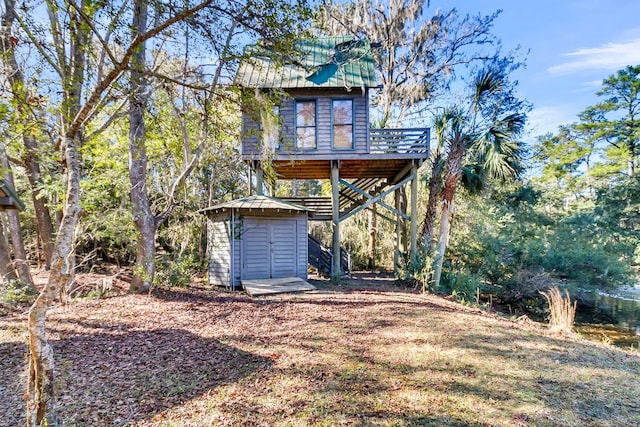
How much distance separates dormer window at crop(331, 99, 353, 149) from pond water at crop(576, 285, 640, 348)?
28.3ft

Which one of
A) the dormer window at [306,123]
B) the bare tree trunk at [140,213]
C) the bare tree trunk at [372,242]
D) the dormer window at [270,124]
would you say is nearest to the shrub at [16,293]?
the bare tree trunk at [140,213]

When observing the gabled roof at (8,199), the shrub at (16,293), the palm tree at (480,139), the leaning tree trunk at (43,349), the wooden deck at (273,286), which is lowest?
the wooden deck at (273,286)

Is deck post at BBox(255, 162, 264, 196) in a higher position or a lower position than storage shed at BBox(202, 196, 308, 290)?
higher

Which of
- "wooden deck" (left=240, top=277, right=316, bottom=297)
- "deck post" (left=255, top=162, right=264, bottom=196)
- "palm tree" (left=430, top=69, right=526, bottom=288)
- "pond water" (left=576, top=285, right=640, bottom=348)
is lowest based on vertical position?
"pond water" (left=576, top=285, right=640, bottom=348)

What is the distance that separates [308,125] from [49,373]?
31.7 ft

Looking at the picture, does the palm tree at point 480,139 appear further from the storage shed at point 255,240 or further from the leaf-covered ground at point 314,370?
the leaf-covered ground at point 314,370

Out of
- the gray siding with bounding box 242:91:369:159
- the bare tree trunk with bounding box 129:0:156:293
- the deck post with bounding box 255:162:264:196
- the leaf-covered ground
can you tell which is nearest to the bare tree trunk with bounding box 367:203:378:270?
the gray siding with bounding box 242:91:369:159

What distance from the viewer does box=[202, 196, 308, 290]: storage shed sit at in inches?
377

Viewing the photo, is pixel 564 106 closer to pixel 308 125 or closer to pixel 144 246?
pixel 308 125

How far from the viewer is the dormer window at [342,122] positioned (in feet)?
36.0

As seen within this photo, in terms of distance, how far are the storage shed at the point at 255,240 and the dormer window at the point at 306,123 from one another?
2.35 meters

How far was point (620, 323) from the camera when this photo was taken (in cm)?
1050

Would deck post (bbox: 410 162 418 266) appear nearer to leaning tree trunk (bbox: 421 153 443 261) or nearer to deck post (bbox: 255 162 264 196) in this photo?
leaning tree trunk (bbox: 421 153 443 261)

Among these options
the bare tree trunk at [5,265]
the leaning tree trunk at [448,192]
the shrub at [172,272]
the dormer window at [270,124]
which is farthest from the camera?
the leaning tree trunk at [448,192]
